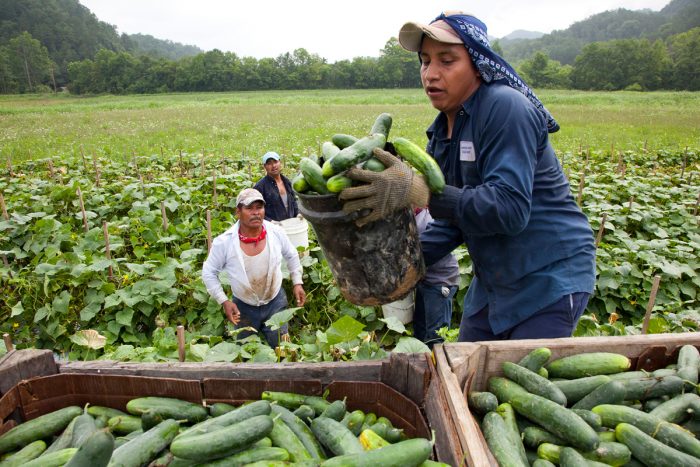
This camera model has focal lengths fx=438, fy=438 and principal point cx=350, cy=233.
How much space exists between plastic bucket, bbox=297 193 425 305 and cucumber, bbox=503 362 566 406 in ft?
2.38

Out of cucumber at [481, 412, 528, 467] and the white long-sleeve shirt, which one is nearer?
cucumber at [481, 412, 528, 467]

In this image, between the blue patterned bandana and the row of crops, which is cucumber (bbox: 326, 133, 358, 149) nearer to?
the blue patterned bandana

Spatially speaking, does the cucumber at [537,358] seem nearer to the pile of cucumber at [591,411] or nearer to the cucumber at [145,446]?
the pile of cucumber at [591,411]

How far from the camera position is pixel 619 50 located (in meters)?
84.7

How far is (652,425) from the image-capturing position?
1841mm

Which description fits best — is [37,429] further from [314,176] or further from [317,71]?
[317,71]

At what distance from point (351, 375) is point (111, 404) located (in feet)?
3.96

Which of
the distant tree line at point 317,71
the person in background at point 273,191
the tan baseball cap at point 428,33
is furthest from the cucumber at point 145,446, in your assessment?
the distant tree line at point 317,71

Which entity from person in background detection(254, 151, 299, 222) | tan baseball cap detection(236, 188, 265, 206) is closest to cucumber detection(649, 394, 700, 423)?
tan baseball cap detection(236, 188, 265, 206)

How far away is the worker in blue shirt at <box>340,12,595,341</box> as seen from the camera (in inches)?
85.8

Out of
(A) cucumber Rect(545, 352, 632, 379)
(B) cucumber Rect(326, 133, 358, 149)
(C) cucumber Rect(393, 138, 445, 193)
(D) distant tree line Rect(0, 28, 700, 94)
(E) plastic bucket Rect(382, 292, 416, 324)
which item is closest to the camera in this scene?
(A) cucumber Rect(545, 352, 632, 379)

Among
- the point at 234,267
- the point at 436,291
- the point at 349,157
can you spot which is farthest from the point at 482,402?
the point at 234,267

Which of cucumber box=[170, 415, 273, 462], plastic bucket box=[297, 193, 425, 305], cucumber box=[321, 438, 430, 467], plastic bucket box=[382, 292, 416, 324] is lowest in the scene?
plastic bucket box=[382, 292, 416, 324]

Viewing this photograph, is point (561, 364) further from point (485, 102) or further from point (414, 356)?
point (485, 102)
